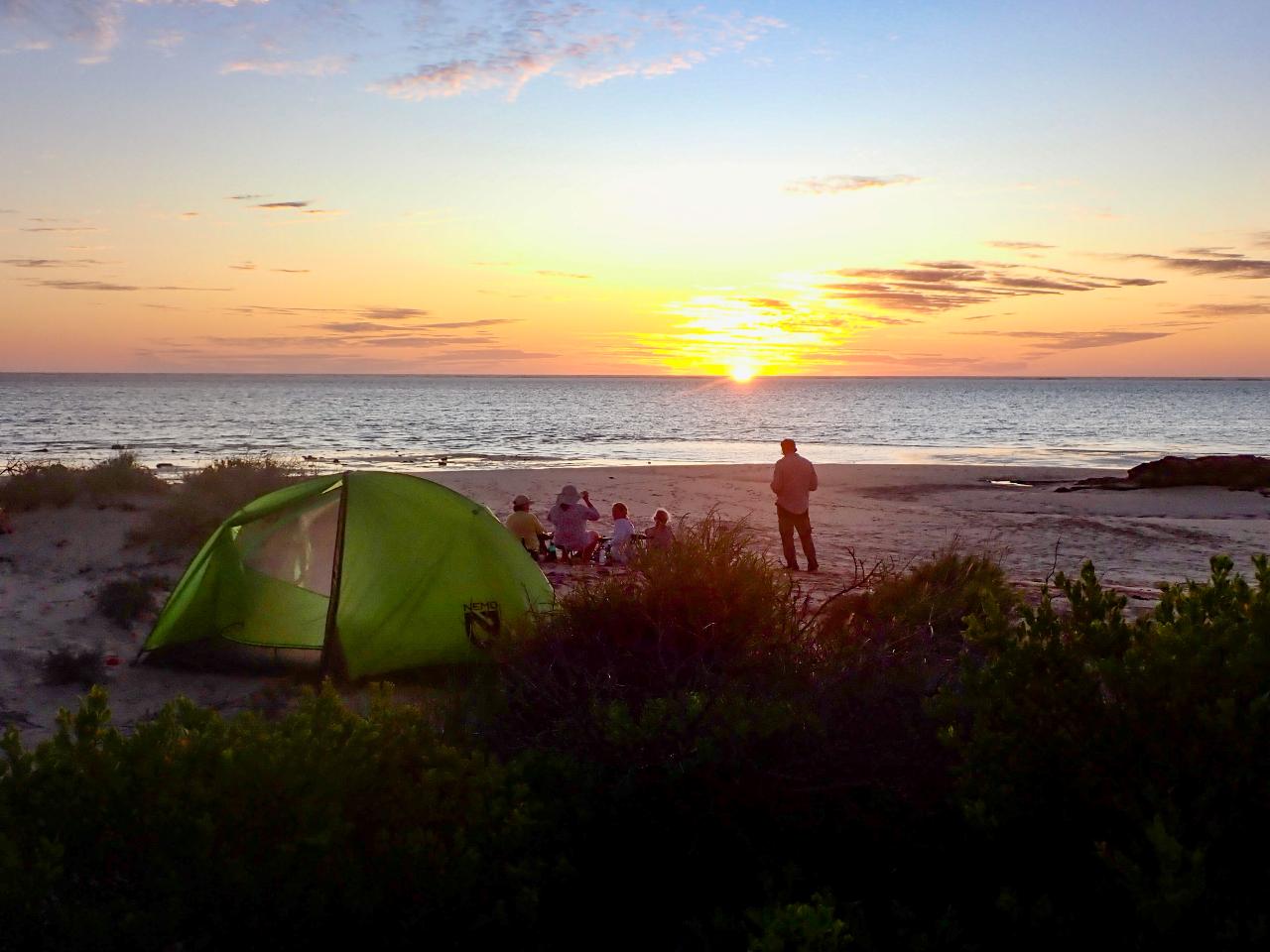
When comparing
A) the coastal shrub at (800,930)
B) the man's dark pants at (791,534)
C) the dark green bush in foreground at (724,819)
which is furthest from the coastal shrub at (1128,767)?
the man's dark pants at (791,534)

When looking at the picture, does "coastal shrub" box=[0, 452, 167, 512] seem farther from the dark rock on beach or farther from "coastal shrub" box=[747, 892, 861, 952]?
the dark rock on beach

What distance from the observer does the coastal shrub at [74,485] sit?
47.2ft

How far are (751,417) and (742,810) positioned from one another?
83.7m

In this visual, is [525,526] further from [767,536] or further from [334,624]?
[767,536]

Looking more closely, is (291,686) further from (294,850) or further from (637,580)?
(294,850)

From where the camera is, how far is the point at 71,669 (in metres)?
7.97

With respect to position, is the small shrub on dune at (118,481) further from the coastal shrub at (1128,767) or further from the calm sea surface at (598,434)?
the calm sea surface at (598,434)

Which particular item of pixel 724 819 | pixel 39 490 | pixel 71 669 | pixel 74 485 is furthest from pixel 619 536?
pixel 724 819

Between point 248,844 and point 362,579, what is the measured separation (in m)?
5.17

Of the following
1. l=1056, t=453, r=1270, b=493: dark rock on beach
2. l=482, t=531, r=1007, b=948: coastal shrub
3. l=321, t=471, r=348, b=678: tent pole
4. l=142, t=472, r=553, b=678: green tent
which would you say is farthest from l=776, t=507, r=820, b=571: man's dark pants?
l=1056, t=453, r=1270, b=493: dark rock on beach

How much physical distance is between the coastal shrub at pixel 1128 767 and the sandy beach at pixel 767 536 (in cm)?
434

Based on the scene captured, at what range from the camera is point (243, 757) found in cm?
341

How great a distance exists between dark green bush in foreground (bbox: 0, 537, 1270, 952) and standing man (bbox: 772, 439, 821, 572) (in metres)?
8.83

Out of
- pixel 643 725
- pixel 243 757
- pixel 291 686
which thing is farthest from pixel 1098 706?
pixel 291 686
